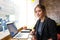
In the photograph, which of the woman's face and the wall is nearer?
the woman's face

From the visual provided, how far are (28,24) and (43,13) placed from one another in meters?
1.72

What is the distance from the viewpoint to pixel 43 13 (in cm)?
231

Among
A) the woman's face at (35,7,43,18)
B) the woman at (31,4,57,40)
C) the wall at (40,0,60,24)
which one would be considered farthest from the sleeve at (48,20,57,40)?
the wall at (40,0,60,24)

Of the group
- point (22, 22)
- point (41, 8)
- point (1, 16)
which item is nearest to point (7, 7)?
point (1, 16)

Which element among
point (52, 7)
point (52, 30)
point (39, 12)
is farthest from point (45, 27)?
point (52, 7)

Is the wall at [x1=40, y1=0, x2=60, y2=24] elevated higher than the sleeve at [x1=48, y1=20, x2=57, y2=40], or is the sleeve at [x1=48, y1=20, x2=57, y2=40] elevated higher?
the wall at [x1=40, y1=0, x2=60, y2=24]

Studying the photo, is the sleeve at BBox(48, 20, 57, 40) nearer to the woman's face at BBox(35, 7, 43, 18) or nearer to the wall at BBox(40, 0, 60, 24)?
the woman's face at BBox(35, 7, 43, 18)

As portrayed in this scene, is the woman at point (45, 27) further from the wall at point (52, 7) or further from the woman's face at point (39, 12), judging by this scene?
the wall at point (52, 7)

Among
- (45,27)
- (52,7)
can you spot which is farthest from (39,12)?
(52,7)

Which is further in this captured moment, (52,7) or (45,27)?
(52,7)

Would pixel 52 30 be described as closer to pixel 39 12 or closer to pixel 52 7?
pixel 39 12

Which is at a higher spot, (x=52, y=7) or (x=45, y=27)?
(x=52, y=7)

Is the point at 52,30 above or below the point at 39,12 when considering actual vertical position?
below

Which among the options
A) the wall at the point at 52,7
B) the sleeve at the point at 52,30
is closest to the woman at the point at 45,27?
the sleeve at the point at 52,30
